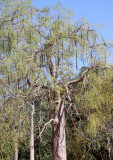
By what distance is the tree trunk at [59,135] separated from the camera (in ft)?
14.6

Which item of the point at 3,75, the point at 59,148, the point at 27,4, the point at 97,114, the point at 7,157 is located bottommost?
the point at 7,157

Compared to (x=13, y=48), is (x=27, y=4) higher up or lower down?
higher up

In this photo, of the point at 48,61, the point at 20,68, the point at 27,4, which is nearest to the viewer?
the point at 20,68

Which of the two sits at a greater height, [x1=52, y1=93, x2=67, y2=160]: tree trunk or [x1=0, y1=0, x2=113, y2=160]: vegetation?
[x1=0, y1=0, x2=113, y2=160]: vegetation

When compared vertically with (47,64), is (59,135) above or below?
below

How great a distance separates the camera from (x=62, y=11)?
467cm

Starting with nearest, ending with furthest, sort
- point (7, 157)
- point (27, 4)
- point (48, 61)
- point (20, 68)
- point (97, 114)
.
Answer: point (20, 68), point (48, 61), point (27, 4), point (97, 114), point (7, 157)

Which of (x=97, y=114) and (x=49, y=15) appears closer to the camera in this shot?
(x=49, y=15)

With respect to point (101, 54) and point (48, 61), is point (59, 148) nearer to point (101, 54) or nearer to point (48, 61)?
point (48, 61)

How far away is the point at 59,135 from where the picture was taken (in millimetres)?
4539

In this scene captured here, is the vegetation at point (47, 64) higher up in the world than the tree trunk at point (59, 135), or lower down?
higher up

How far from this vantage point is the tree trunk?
445cm

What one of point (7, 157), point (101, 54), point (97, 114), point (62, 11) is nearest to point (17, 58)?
point (62, 11)

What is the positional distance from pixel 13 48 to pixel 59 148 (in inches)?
76.6
